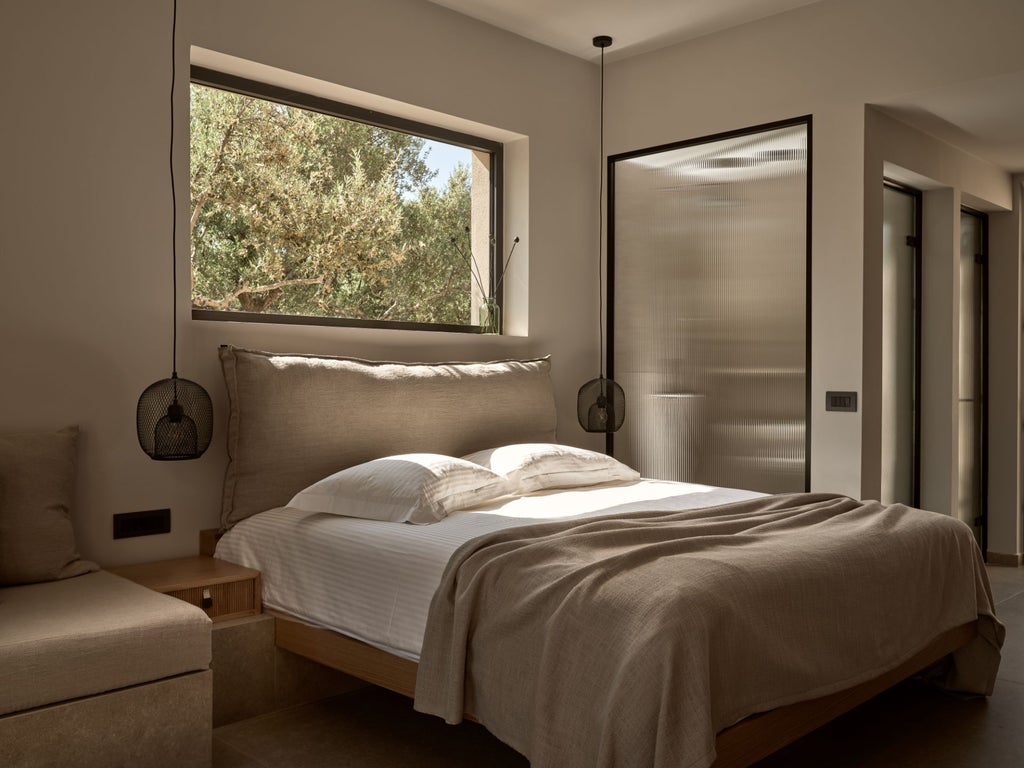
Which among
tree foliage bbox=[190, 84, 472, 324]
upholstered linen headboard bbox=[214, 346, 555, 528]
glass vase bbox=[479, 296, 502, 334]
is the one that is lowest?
upholstered linen headboard bbox=[214, 346, 555, 528]

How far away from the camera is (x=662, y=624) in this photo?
1.95 meters

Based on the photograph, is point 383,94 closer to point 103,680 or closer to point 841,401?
point 841,401

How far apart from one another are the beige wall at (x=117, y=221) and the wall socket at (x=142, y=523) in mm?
25

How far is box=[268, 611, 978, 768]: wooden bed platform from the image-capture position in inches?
82.7

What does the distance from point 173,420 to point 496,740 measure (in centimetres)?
144

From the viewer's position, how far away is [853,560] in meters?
2.52

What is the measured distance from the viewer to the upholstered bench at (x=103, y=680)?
2166 mm

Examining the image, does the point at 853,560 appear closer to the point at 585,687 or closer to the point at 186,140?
the point at 585,687

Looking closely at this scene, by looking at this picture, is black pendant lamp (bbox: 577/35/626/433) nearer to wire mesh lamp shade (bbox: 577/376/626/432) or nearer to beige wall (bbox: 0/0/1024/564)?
wire mesh lamp shade (bbox: 577/376/626/432)

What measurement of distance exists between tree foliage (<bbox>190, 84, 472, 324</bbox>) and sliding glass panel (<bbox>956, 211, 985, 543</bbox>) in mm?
2857

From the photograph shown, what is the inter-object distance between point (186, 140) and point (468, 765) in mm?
2346

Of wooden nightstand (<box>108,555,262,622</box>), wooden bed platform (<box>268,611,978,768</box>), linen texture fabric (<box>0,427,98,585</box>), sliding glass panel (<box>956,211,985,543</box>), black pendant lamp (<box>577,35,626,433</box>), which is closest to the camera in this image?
wooden bed platform (<box>268,611,978,768</box>)

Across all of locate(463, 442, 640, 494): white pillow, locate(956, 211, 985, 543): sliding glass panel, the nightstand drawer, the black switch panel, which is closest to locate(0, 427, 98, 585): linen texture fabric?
the nightstand drawer

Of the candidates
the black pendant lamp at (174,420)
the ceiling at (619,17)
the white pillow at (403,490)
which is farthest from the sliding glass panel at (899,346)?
the black pendant lamp at (174,420)
